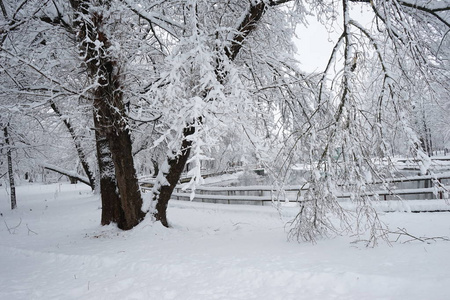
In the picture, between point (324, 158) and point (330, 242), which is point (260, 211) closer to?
point (330, 242)

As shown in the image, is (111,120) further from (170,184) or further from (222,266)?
(222,266)

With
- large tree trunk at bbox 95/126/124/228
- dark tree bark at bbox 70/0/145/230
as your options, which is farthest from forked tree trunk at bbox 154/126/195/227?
large tree trunk at bbox 95/126/124/228

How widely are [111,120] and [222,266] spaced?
4.42 meters

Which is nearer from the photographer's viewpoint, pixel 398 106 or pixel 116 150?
pixel 398 106

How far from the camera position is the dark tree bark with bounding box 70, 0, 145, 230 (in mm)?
6605

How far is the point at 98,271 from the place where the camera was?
190 inches

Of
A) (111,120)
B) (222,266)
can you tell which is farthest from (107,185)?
(222,266)

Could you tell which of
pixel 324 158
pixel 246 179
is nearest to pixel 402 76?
pixel 324 158


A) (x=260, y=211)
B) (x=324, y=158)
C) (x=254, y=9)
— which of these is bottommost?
(x=260, y=211)

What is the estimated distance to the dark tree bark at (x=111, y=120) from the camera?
6605 mm

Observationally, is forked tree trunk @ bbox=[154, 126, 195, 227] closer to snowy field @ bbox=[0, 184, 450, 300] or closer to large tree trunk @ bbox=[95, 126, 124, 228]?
snowy field @ bbox=[0, 184, 450, 300]

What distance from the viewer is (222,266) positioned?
14.7 ft

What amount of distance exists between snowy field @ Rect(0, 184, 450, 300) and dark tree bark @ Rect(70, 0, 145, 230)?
591 mm

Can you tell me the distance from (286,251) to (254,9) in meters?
4.63
